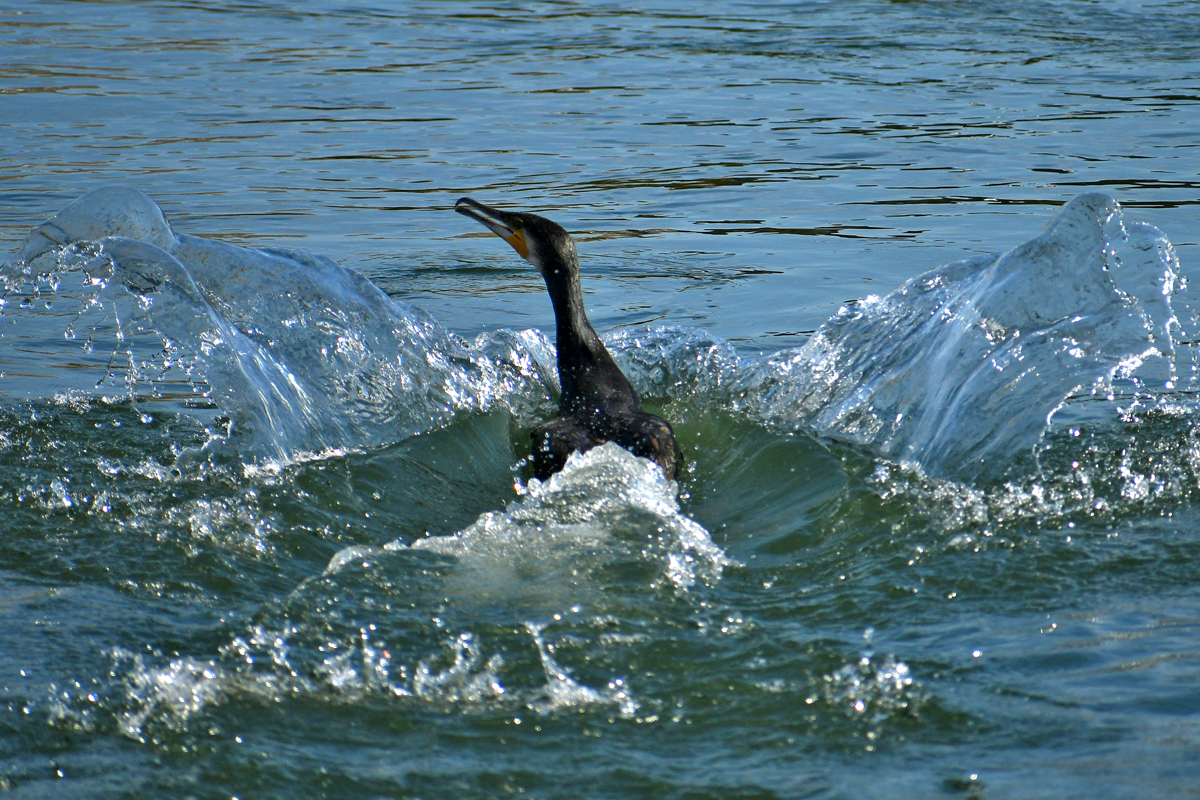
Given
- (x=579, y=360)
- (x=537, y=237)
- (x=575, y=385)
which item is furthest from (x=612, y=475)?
(x=537, y=237)

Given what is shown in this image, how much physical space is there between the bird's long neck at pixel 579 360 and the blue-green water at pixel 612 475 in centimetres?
36

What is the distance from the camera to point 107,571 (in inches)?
146

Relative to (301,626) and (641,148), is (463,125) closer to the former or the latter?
(641,148)

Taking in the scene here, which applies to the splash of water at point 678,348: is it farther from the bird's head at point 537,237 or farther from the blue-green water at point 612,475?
the bird's head at point 537,237

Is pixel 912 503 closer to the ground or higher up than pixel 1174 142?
closer to the ground

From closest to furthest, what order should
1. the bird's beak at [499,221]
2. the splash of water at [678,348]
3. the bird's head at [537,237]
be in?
the splash of water at [678,348] → the bird's head at [537,237] → the bird's beak at [499,221]

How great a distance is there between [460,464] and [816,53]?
9.63 m

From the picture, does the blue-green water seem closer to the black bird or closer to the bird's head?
the black bird

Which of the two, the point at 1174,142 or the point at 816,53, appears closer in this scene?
the point at 1174,142

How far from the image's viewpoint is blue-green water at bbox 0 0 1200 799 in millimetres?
2850

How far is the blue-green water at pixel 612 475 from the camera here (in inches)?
112

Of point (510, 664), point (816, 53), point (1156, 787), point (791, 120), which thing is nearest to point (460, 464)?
point (510, 664)

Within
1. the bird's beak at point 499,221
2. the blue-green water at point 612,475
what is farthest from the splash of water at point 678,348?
the bird's beak at point 499,221

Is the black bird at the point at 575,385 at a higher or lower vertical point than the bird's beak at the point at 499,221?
lower
